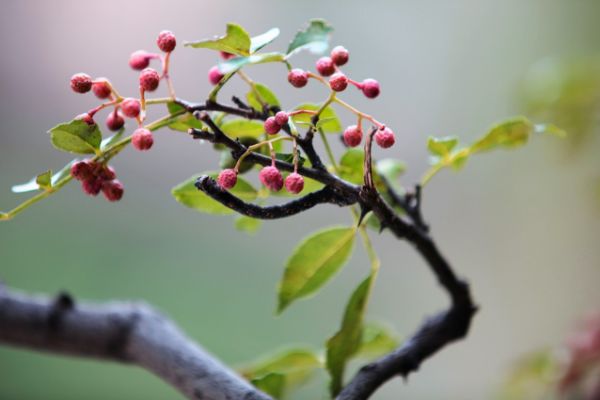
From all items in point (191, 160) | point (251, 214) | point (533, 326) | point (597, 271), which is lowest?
point (251, 214)

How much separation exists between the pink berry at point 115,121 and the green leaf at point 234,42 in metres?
0.09

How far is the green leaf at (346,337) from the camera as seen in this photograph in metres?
0.56

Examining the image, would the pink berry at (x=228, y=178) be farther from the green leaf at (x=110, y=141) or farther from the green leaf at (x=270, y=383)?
the green leaf at (x=270, y=383)

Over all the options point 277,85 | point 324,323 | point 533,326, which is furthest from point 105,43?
point 533,326

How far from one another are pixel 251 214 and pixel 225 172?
0.10 feet

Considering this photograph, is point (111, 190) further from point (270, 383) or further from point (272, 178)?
point (270, 383)

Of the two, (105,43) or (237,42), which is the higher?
(105,43)

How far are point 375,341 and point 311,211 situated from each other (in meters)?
0.92

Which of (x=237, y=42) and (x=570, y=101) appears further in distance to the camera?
(x=570, y=101)

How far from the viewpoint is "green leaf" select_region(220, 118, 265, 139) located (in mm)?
526

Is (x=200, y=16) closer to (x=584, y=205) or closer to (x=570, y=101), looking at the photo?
(x=570, y=101)

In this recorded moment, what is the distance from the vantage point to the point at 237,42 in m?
0.42

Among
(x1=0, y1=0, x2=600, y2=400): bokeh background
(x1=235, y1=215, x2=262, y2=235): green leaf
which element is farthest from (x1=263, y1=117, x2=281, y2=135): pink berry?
(x1=0, y1=0, x2=600, y2=400): bokeh background

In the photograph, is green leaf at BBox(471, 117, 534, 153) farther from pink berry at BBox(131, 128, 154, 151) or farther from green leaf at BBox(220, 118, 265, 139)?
pink berry at BBox(131, 128, 154, 151)
